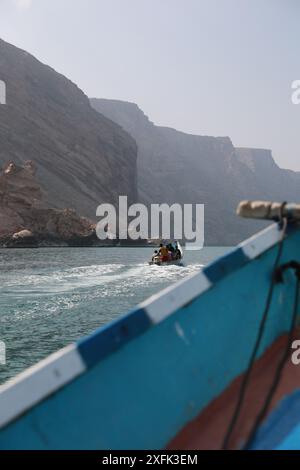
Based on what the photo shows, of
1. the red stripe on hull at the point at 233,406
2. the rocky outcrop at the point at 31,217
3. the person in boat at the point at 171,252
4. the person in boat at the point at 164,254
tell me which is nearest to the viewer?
the red stripe on hull at the point at 233,406

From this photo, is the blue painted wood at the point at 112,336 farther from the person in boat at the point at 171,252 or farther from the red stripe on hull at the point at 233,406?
the person in boat at the point at 171,252

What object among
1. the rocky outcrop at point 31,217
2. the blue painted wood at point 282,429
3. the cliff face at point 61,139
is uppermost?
the cliff face at point 61,139

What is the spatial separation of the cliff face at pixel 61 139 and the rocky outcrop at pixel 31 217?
1529 centimetres

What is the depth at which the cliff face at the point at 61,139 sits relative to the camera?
128m

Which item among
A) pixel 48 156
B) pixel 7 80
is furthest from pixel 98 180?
pixel 7 80

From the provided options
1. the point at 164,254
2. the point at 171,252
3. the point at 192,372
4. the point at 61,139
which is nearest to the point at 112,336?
the point at 192,372

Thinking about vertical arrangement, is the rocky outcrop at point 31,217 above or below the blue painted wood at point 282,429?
below

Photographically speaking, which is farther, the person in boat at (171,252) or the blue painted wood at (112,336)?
the person in boat at (171,252)

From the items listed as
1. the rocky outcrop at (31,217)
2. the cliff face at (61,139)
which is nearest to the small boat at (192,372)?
the rocky outcrop at (31,217)

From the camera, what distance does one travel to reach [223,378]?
3838 millimetres

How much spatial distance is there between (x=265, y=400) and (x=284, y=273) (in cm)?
115

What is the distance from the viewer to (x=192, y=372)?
3598 millimetres

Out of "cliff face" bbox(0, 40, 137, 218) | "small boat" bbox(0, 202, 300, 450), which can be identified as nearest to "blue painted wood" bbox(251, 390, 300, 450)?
"small boat" bbox(0, 202, 300, 450)
